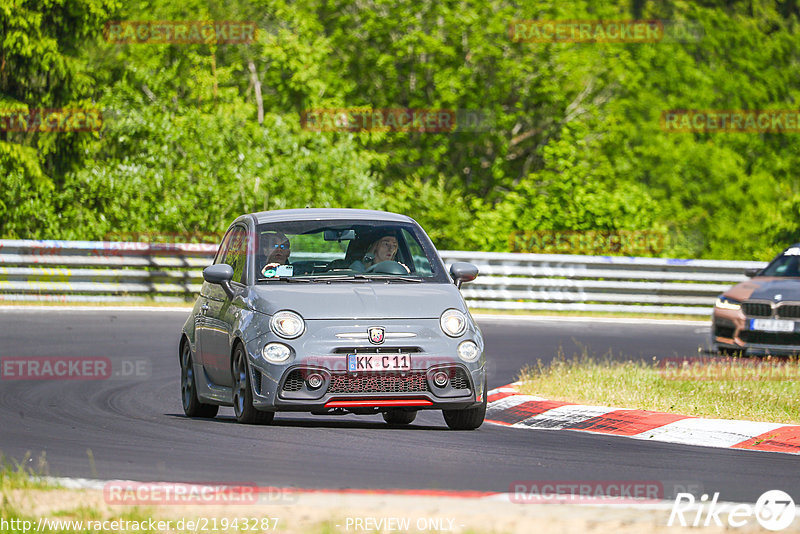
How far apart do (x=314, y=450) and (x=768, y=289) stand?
1047 cm

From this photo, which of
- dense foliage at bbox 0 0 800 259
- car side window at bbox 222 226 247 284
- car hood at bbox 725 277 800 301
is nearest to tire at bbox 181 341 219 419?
car side window at bbox 222 226 247 284

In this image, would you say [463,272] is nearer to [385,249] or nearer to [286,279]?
[385,249]

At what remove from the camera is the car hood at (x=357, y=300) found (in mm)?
9695

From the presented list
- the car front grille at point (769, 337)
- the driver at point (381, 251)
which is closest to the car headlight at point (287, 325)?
the driver at point (381, 251)

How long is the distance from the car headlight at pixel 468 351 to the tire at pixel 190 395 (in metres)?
2.46

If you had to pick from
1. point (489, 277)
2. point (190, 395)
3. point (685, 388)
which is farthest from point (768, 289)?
point (190, 395)

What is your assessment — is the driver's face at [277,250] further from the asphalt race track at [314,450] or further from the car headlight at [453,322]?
the car headlight at [453,322]

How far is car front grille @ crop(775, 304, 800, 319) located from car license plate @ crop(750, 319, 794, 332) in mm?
84

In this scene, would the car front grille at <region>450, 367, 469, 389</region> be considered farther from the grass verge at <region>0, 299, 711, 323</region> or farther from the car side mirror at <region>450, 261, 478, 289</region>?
the grass verge at <region>0, 299, 711, 323</region>

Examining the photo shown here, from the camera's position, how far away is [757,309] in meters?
17.7

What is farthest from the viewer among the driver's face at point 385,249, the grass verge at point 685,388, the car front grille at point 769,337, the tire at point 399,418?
the car front grille at point 769,337

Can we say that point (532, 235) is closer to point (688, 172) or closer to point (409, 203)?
point (409, 203)

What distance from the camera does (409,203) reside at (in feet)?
105

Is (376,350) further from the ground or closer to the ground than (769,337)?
further from the ground
